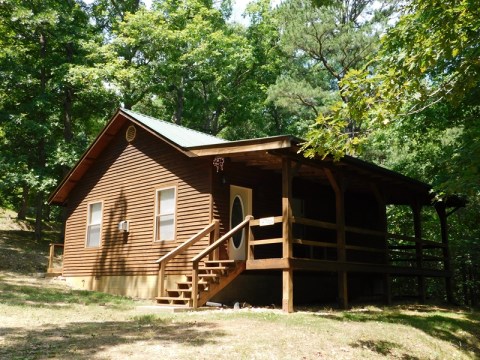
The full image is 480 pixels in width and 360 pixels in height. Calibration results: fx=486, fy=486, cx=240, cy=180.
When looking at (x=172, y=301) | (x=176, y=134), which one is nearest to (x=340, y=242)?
(x=172, y=301)

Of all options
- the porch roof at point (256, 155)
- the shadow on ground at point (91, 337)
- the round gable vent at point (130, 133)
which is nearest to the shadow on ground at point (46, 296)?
the shadow on ground at point (91, 337)

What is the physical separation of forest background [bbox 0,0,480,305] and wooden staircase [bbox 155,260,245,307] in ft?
15.1

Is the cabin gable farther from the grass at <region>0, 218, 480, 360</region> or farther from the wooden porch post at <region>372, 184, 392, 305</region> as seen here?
the wooden porch post at <region>372, 184, 392, 305</region>

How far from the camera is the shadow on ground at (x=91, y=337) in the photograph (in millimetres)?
6809

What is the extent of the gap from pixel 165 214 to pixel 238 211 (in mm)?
2273

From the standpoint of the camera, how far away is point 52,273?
18984mm

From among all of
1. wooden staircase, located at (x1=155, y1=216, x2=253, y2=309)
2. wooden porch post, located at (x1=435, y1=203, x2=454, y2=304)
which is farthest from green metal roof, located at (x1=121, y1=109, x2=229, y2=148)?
wooden porch post, located at (x1=435, y1=203, x2=454, y2=304)

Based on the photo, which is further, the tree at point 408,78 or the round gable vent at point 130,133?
the round gable vent at point 130,133

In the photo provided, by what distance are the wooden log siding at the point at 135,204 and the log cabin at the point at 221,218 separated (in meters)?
0.04

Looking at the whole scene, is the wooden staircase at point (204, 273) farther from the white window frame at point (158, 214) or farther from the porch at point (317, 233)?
the white window frame at point (158, 214)

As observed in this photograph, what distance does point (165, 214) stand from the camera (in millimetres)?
14750

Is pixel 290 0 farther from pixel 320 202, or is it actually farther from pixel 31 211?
pixel 31 211

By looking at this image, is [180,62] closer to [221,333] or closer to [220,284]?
[220,284]

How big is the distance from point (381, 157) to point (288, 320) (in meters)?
20.0
